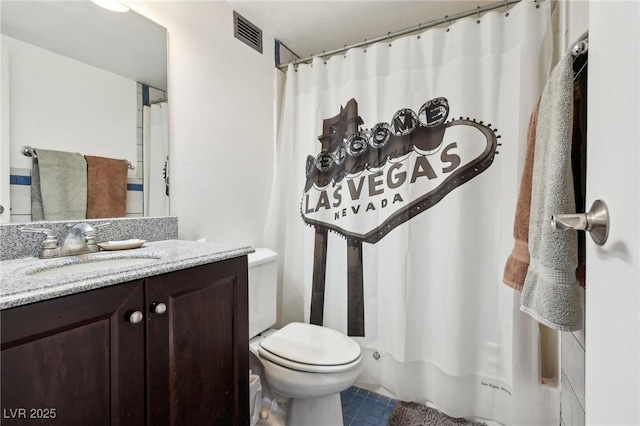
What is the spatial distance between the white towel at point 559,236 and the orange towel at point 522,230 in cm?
17

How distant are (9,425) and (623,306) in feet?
3.25

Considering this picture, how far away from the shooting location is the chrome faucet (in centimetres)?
88

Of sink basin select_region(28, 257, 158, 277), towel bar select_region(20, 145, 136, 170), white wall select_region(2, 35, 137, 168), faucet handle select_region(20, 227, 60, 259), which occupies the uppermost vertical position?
white wall select_region(2, 35, 137, 168)

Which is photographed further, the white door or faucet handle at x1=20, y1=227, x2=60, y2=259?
faucet handle at x1=20, y1=227, x2=60, y2=259

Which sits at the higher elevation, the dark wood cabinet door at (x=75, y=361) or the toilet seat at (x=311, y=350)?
the dark wood cabinet door at (x=75, y=361)

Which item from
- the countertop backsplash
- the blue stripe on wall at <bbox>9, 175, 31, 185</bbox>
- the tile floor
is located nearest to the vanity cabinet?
the countertop backsplash

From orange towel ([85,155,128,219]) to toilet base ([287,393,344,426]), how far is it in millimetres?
1100

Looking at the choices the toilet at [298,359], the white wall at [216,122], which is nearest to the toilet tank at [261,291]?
the toilet at [298,359]

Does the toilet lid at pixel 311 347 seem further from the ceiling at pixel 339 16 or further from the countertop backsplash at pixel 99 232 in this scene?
the ceiling at pixel 339 16

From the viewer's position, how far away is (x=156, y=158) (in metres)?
1.27

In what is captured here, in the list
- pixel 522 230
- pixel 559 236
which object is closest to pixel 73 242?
pixel 559 236

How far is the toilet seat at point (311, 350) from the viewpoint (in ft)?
3.76

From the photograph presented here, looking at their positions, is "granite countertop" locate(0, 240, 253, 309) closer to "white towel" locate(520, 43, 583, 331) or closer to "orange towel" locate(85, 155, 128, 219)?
"orange towel" locate(85, 155, 128, 219)

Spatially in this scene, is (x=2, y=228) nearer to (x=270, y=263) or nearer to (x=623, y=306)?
(x=270, y=263)
